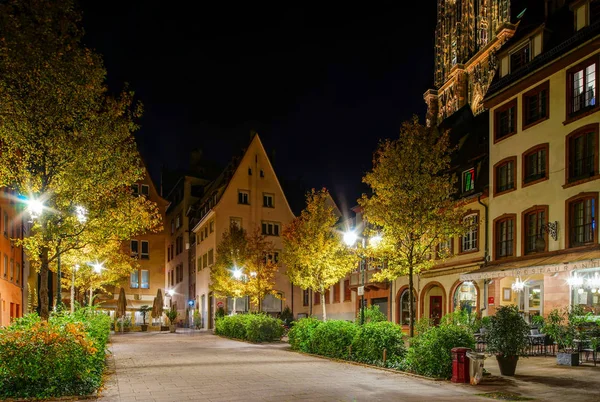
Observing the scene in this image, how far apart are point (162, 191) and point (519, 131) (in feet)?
200

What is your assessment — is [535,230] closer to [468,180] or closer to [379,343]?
[468,180]

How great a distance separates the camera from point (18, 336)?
12977 mm

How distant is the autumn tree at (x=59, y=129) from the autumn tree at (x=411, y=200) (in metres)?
8.75

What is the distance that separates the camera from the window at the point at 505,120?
2881cm

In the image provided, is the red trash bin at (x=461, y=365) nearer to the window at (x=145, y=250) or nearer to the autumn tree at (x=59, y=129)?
the autumn tree at (x=59, y=129)

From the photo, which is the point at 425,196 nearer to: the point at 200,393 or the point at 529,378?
the point at 529,378

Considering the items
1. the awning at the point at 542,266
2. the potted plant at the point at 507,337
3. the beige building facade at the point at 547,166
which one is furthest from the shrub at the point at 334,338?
the beige building facade at the point at 547,166

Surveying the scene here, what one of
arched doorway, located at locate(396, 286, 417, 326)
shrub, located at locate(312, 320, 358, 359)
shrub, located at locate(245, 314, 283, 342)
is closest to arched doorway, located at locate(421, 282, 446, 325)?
arched doorway, located at locate(396, 286, 417, 326)

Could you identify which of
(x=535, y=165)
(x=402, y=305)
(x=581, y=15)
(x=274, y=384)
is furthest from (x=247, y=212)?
(x=274, y=384)

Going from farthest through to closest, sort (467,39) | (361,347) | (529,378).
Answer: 1. (467,39)
2. (361,347)
3. (529,378)

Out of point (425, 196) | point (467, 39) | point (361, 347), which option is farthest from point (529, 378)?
point (467, 39)

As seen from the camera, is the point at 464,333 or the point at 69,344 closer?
the point at 69,344

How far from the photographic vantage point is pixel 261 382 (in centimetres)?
1493

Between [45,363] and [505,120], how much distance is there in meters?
24.5
